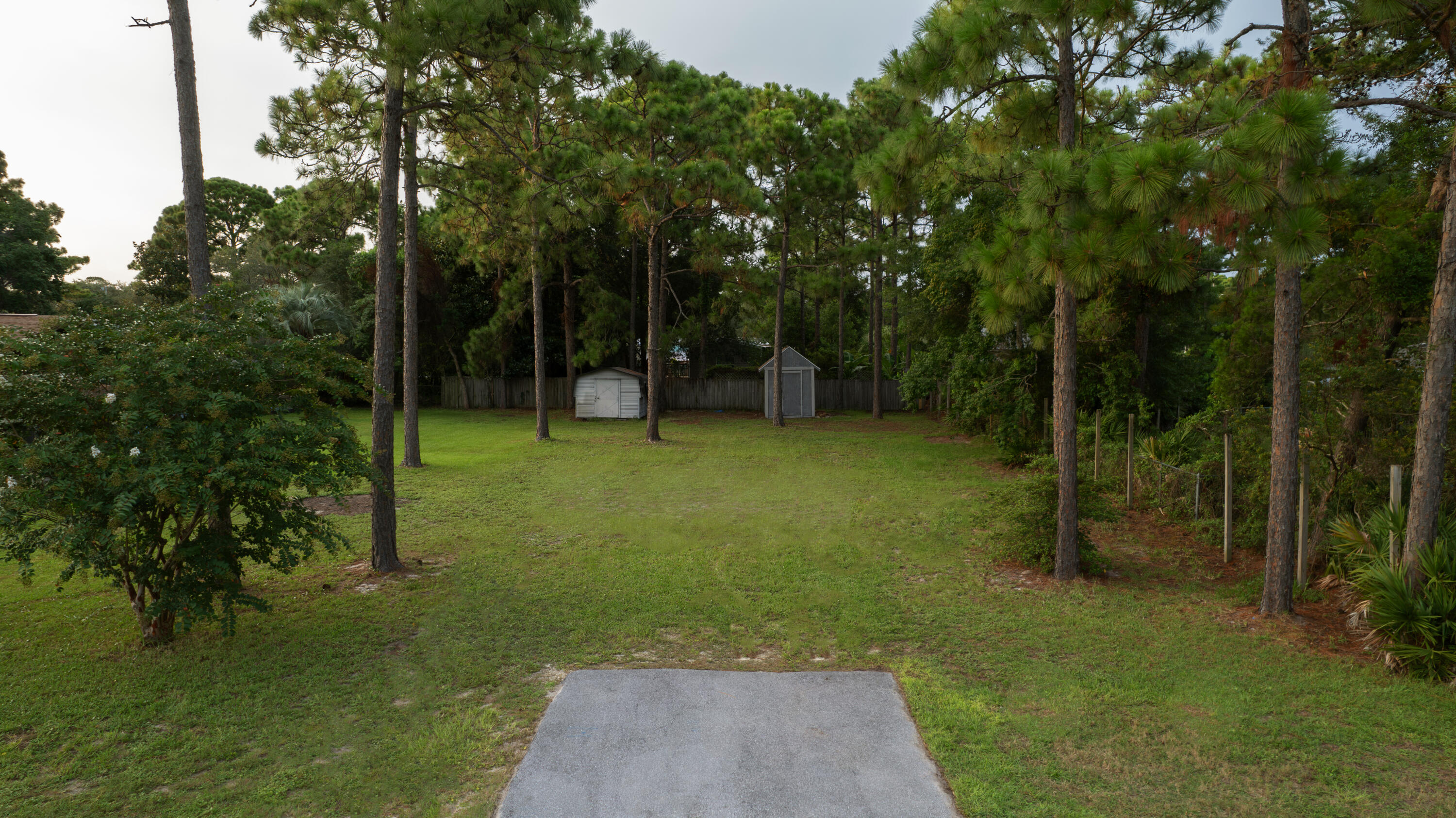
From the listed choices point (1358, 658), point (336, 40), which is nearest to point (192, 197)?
point (336, 40)

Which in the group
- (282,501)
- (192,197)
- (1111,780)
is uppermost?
(192,197)

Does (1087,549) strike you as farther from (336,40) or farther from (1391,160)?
(336,40)

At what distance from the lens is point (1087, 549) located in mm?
7117

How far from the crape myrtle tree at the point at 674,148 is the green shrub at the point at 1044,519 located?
9.12 m

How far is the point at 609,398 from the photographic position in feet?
85.0

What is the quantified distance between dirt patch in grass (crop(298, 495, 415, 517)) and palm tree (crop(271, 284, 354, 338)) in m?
18.6

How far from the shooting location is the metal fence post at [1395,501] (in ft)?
17.3

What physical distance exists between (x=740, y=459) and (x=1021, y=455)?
570cm

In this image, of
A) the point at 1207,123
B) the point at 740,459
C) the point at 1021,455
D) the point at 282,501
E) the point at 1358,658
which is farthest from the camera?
the point at 740,459

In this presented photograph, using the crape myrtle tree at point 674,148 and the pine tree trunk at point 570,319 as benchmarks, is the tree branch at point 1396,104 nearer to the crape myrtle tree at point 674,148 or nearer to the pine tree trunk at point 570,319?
the crape myrtle tree at point 674,148

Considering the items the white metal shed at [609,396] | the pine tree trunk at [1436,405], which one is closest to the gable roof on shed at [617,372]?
the white metal shed at [609,396]

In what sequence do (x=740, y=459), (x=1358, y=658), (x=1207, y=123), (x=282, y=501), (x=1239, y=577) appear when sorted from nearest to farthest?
(x=1358, y=658)
(x=282, y=501)
(x=1207, y=123)
(x=1239, y=577)
(x=740, y=459)

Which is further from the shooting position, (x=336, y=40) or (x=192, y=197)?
(x=336, y=40)

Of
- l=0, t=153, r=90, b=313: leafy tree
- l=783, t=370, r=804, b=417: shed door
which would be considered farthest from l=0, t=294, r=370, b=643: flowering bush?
l=0, t=153, r=90, b=313: leafy tree
